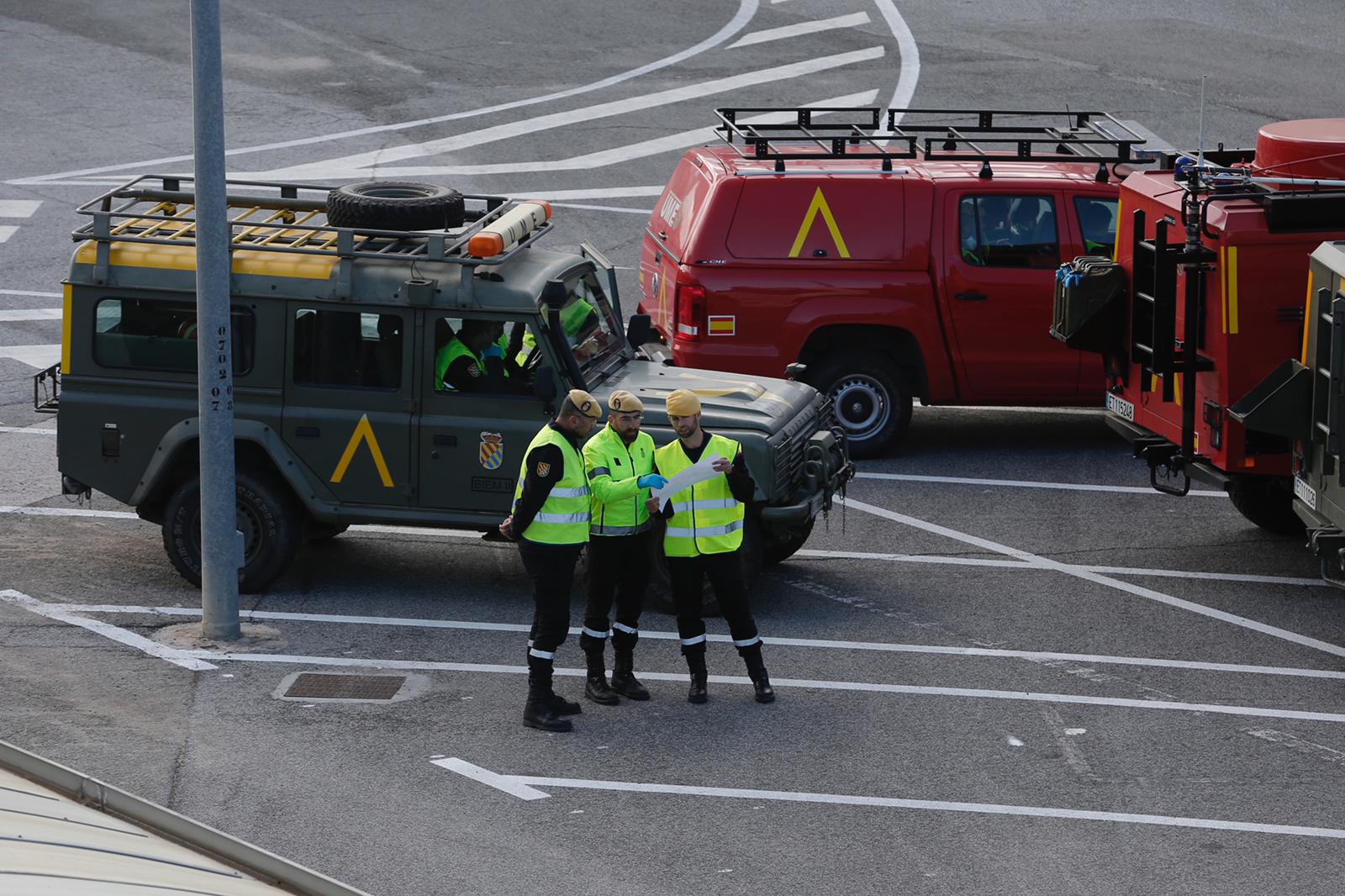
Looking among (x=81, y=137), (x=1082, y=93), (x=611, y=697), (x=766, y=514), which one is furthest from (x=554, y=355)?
(x=1082, y=93)

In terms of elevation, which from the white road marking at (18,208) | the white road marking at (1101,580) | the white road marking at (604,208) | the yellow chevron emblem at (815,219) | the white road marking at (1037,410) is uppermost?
the yellow chevron emblem at (815,219)

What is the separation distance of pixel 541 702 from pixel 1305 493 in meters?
4.75

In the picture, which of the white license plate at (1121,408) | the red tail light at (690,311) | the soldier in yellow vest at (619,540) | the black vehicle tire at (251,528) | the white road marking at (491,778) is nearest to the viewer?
the white road marking at (491,778)

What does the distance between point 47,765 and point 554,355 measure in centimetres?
657

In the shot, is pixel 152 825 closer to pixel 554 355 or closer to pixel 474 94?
pixel 554 355

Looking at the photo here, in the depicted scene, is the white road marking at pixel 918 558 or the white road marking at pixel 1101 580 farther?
the white road marking at pixel 918 558

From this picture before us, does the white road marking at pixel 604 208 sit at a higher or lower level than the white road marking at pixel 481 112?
lower

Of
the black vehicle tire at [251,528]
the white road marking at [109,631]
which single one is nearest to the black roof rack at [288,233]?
the black vehicle tire at [251,528]

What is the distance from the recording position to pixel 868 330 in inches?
573

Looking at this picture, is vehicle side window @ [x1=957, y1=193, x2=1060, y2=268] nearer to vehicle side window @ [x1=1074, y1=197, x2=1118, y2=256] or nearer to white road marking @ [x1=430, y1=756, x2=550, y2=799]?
vehicle side window @ [x1=1074, y1=197, x2=1118, y2=256]

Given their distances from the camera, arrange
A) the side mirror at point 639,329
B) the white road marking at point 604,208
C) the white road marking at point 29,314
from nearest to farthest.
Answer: the side mirror at point 639,329 < the white road marking at point 29,314 < the white road marking at point 604,208

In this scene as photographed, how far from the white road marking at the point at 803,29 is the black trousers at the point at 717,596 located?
2170cm

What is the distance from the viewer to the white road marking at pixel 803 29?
30.7 m

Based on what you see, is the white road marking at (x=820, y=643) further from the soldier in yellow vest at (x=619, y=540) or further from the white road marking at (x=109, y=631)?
the soldier in yellow vest at (x=619, y=540)
